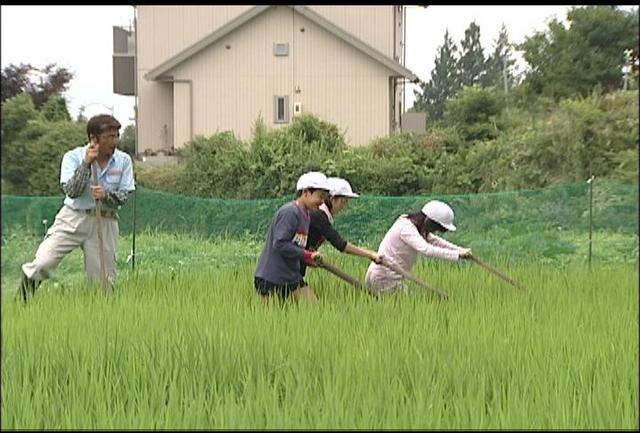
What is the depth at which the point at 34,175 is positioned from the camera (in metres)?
2.05

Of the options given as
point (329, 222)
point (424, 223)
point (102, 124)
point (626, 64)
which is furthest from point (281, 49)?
point (626, 64)

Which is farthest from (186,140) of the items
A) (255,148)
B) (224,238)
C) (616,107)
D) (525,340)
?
(616,107)

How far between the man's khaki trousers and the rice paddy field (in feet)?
0.41

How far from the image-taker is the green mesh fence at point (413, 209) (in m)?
6.69

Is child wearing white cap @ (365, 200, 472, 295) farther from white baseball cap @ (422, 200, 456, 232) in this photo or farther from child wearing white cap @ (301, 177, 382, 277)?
child wearing white cap @ (301, 177, 382, 277)

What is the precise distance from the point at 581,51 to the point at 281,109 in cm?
1364

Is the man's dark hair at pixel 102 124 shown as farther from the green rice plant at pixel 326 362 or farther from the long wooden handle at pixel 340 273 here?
the long wooden handle at pixel 340 273

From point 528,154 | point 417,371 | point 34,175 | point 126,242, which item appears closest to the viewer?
point 34,175

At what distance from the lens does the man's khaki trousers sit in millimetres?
4695

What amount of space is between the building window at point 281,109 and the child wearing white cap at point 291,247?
35.8 ft

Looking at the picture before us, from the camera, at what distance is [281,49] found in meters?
17.2

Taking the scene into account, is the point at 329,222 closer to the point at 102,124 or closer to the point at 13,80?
the point at 102,124

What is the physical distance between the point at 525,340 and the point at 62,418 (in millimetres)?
1764

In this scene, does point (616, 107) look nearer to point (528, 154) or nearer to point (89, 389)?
point (89, 389)
